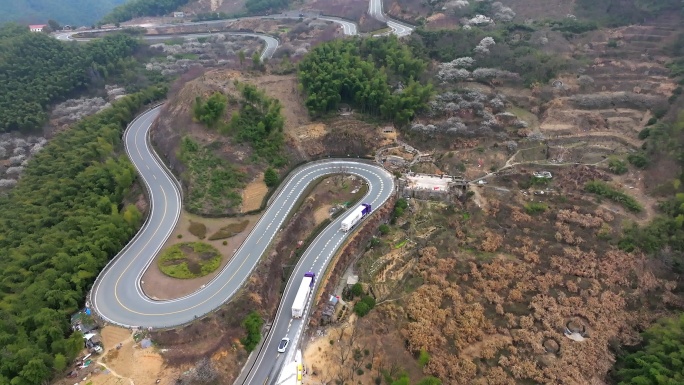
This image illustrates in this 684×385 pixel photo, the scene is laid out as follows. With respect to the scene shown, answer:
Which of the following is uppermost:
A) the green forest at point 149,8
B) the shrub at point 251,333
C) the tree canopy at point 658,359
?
the green forest at point 149,8

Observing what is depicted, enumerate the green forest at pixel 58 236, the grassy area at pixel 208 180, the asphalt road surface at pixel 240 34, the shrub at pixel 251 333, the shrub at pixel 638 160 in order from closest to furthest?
the green forest at pixel 58 236
the shrub at pixel 251 333
the grassy area at pixel 208 180
the shrub at pixel 638 160
the asphalt road surface at pixel 240 34

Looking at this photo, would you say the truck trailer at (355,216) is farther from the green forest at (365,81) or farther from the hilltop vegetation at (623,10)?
the hilltop vegetation at (623,10)

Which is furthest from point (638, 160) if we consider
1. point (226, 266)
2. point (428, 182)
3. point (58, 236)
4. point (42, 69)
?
point (42, 69)

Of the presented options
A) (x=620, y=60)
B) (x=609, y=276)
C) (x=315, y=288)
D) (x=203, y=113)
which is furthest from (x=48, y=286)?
(x=620, y=60)

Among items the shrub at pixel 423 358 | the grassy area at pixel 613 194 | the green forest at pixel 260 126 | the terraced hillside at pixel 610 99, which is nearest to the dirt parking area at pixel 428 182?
the terraced hillside at pixel 610 99

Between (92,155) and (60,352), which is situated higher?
(92,155)

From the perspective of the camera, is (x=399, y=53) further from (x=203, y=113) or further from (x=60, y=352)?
(x=60, y=352)
